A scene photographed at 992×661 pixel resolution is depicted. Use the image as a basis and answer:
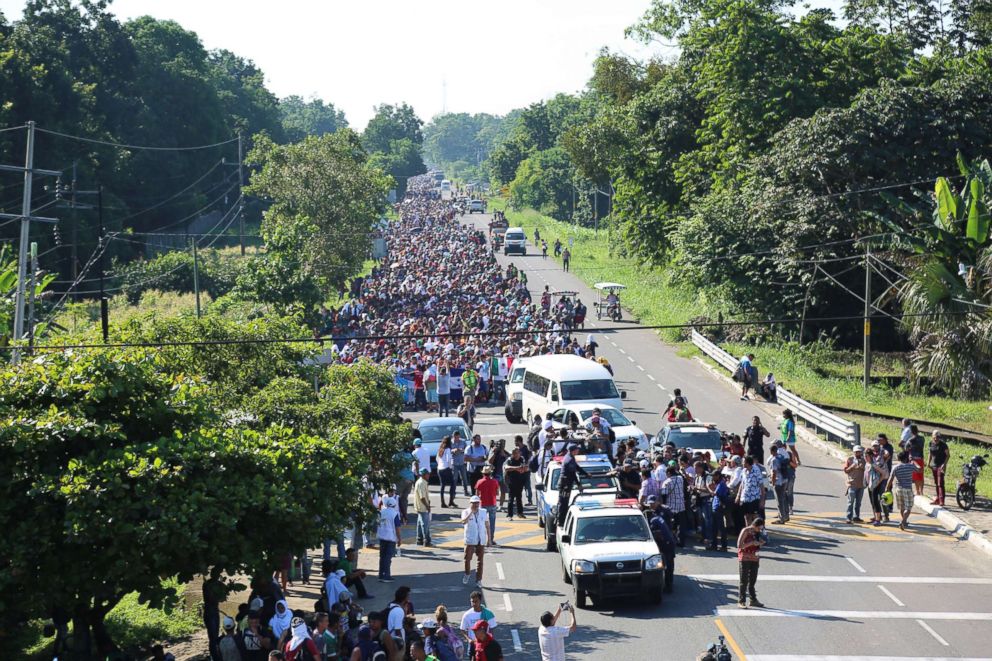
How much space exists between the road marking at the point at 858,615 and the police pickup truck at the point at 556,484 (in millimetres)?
4139

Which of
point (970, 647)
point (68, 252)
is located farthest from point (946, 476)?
point (68, 252)

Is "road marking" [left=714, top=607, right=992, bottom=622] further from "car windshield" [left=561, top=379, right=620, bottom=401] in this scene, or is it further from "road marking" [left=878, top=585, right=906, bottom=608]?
"car windshield" [left=561, top=379, right=620, bottom=401]

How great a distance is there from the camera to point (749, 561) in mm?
18375

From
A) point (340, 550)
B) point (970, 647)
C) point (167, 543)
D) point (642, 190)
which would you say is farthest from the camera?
point (642, 190)

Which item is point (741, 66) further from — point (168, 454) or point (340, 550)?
point (168, 454)

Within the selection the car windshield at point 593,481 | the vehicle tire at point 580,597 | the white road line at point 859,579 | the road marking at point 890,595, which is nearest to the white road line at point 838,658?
the road marking at point 890,595

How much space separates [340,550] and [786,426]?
481 inches

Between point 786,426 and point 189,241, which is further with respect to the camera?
point 189,241

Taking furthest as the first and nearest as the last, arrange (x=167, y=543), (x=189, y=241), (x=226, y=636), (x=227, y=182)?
(x=227, y=182), (x=189, y=241), (x=226, y=636), (x=167, y=543)

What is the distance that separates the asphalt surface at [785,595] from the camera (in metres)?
16.9

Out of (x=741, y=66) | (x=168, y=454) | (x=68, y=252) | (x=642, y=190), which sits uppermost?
(x=741, y=66)

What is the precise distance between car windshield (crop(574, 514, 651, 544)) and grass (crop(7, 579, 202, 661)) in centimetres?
626

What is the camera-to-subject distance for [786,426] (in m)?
28.4

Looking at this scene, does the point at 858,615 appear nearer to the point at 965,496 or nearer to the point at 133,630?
the point at 965,496
